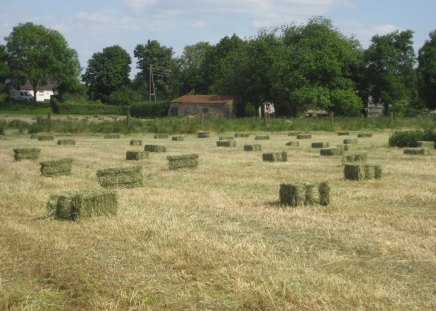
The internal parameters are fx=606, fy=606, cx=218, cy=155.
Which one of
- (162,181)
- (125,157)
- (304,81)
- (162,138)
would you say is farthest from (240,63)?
(162,181)

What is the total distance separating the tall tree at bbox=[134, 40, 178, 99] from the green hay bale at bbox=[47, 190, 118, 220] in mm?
108688

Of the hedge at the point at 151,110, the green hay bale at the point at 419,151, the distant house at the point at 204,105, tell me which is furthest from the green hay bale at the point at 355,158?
the hedge at the point at 151,110

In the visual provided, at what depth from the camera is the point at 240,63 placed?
241 feet

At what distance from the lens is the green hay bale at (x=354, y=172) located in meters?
13.6

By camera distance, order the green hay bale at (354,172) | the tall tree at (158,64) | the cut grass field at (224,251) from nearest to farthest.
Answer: the cut grass field at (224,251), the green hay bale at (354,172), the tall tree at (158,64)

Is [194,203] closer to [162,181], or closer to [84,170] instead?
[162,181]

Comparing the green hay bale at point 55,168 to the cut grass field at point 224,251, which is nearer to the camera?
the cut grass field at point 224,251

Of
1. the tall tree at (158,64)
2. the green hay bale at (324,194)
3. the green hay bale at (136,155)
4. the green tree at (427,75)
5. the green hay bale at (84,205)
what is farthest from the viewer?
the tall tree at (158,64)

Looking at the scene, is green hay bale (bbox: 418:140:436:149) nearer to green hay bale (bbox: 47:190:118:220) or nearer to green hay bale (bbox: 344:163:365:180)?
green hay bale (bbox: 344:163:365:180)

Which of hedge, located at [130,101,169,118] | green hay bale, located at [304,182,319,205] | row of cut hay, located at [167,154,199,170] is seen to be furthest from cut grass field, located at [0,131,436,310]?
hedge, located at [130,101,169,118]

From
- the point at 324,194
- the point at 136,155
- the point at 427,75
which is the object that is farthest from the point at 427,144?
the point at 427,75

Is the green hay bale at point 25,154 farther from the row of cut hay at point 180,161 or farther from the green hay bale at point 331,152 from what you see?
the green hay bale at point 331,152

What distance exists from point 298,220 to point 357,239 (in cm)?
137

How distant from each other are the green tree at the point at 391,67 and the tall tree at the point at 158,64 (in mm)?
53692
